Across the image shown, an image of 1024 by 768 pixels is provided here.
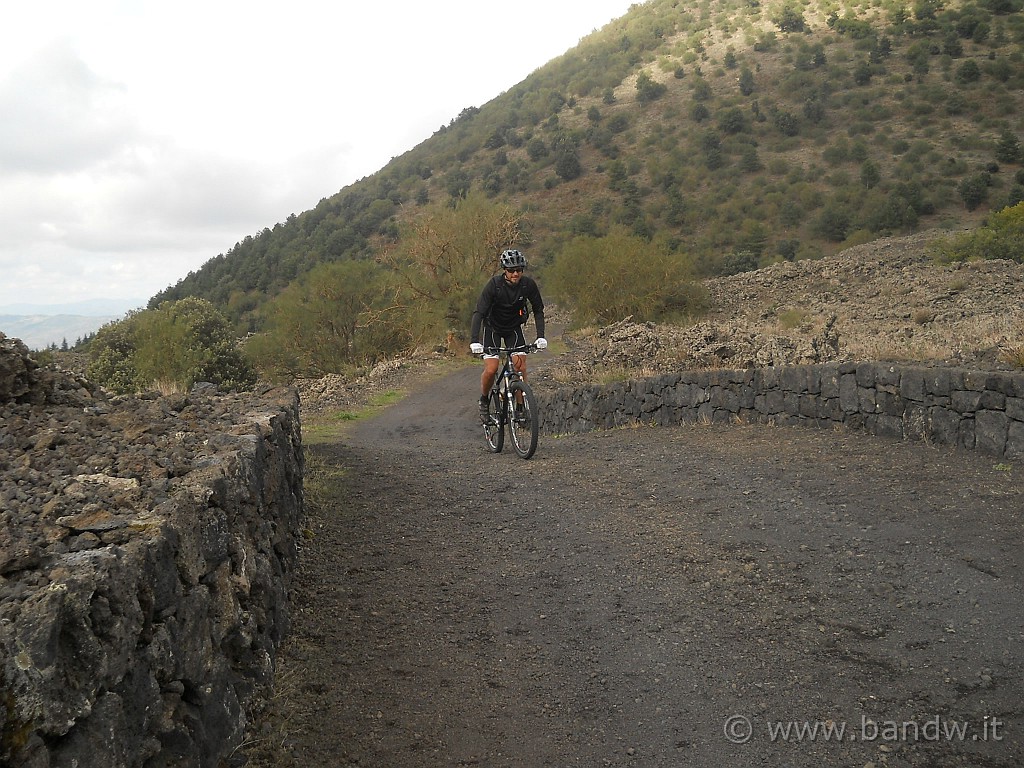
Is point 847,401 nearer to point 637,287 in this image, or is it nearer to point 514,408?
point 514,408

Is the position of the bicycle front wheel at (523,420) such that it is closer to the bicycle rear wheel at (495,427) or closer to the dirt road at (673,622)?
the bicycle rear wheel at (495,427)

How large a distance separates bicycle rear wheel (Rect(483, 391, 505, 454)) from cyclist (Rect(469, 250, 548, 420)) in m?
0.37

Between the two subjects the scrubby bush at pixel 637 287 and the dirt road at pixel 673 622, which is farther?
the scrubby bush at pixel 637 287

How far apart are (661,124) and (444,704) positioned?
63914mm

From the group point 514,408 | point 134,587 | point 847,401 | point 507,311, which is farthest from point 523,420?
point 134,587

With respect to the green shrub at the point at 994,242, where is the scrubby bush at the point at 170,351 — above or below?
above

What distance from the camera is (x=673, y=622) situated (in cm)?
461

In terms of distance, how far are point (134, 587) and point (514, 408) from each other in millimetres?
7386

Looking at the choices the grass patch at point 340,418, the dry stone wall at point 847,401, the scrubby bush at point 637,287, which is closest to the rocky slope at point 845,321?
the dry stone wall at point 847,401

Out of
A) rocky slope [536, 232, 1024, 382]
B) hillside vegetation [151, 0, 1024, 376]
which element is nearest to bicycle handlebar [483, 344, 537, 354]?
rocky slope [536, 232, 1024, 382]

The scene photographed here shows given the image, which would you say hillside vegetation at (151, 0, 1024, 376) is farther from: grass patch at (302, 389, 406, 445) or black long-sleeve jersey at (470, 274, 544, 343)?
black long-sleeve jersey at (470, 274, 544, 343)

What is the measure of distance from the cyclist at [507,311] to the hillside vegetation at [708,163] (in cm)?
1960

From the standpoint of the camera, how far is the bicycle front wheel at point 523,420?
9266 mm

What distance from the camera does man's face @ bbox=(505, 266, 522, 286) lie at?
9.05 metres
